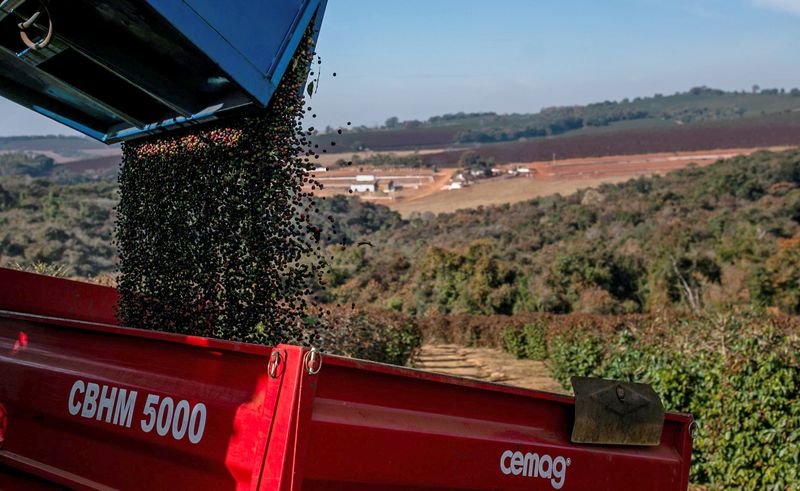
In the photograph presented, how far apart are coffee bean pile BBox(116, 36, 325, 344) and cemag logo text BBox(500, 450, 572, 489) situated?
7.87ft

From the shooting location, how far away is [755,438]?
7.42 meters

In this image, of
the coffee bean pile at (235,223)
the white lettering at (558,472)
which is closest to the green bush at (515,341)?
the coffee bean pile at (235,223)

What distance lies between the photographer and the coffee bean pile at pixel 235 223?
5254 mm

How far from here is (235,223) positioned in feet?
17.4

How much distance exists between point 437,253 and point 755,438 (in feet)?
68.6

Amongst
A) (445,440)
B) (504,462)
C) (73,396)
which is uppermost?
(73,396)

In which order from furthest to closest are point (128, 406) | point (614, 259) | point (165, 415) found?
point (614, 259)
point (128, 406)
point (165, 415)

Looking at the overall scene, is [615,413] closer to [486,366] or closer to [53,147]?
[486,366]

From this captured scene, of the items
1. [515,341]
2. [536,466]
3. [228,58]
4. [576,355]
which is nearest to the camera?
[536,466]

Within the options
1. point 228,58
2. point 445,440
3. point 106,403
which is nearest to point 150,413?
point 106,403

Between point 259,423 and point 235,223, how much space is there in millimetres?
2639

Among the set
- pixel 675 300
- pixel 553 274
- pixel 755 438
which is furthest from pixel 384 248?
pixel 755 438

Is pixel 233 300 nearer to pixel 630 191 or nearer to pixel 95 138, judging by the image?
pixel 95 138

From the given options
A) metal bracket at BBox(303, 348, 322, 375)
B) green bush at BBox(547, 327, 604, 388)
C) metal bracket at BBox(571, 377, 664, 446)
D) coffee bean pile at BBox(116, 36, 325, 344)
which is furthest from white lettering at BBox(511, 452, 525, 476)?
green bush at BBox(547, 327, 604, 388)
